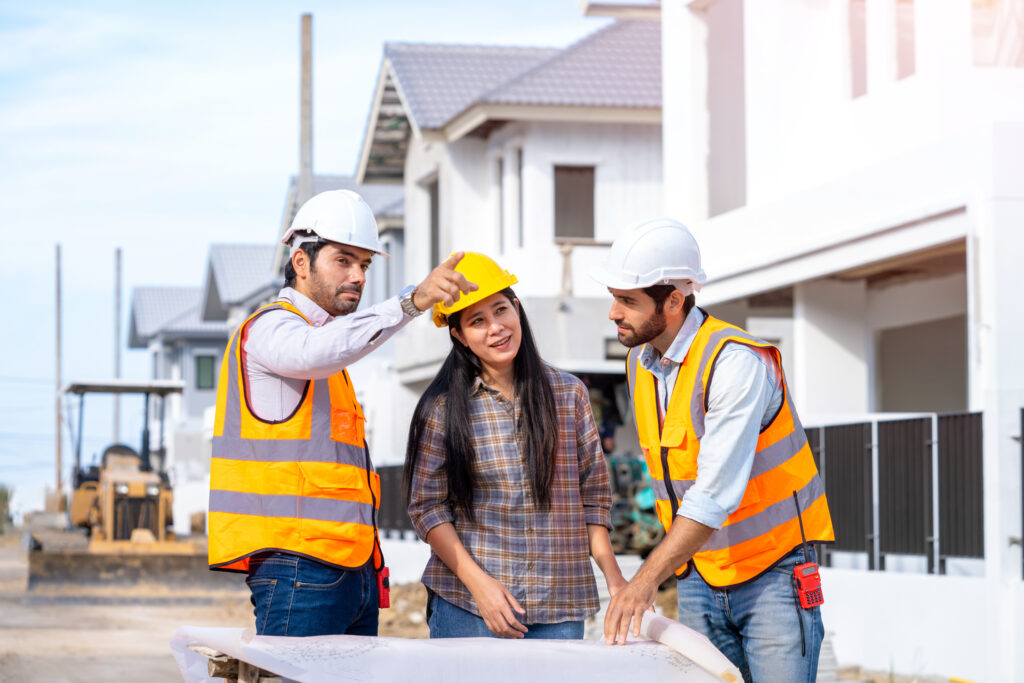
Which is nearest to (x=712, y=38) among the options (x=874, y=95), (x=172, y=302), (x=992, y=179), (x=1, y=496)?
(x=874, y=95)

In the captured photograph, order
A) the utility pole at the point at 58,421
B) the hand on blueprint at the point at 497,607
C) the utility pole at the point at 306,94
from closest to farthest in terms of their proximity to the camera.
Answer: the hand on blueprint at the point at 497,607 → the utility pole at the point at 306,94 → the utility pole at the point at 58,421

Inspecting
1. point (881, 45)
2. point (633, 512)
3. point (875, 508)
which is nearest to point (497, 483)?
point (875, 508)

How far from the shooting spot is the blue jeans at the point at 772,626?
409 cm

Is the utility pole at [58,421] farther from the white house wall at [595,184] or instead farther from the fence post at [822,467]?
the fence post at [822,467]

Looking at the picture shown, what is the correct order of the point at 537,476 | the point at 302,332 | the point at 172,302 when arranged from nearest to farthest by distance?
1. the point at 302,332
2. the point at 537,476
3. the point at 172,302

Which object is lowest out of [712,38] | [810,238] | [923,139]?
[810,238]

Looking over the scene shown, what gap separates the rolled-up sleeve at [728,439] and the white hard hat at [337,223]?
3.94 feet

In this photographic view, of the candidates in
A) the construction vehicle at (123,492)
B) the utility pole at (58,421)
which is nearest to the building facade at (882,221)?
the construction vehicle at (123,492)

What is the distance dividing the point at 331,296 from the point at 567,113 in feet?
58.3

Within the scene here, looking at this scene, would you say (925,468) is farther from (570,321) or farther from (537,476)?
(570,321)

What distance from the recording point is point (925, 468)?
1005cm

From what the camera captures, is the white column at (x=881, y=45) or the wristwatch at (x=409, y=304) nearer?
the wristwatch at (x=409, y=304)

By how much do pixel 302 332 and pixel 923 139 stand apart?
903 centimetres

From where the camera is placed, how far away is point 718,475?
13.0 ft
